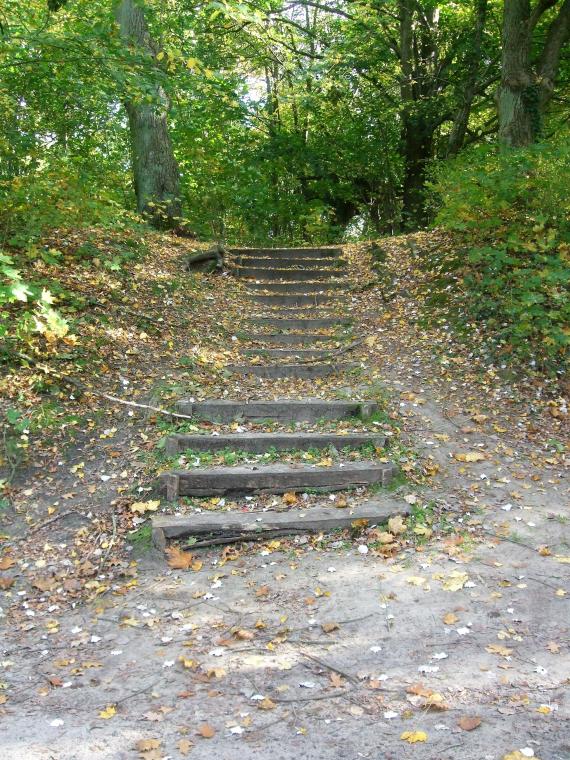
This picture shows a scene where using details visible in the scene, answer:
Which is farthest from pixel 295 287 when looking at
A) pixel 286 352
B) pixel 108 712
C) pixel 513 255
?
pixel 108 712

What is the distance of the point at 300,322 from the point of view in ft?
26.8

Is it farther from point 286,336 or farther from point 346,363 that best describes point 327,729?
point 286,336

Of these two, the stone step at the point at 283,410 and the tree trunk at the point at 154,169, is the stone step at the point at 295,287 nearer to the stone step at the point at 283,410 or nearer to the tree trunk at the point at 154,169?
the tree trunk at the point at 154,169

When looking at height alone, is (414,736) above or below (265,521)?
below

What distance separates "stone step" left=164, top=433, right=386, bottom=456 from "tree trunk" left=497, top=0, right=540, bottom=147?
248 inches

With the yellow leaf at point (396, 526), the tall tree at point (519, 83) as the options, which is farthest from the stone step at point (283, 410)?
the tall tree at point (519, 83)

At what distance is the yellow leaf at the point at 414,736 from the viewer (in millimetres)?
2557

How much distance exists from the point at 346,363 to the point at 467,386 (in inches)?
52.9

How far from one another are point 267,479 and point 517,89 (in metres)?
7.85

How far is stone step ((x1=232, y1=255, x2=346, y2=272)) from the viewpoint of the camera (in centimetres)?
1034

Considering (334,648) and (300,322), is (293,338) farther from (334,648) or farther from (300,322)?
(334,648)

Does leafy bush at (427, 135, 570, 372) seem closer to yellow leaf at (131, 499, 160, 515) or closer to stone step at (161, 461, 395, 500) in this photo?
stone step at (161, 461, 395, 500)

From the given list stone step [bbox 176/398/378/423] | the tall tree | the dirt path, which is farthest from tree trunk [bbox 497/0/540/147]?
the dirt path

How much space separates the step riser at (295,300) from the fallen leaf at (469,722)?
684cm
